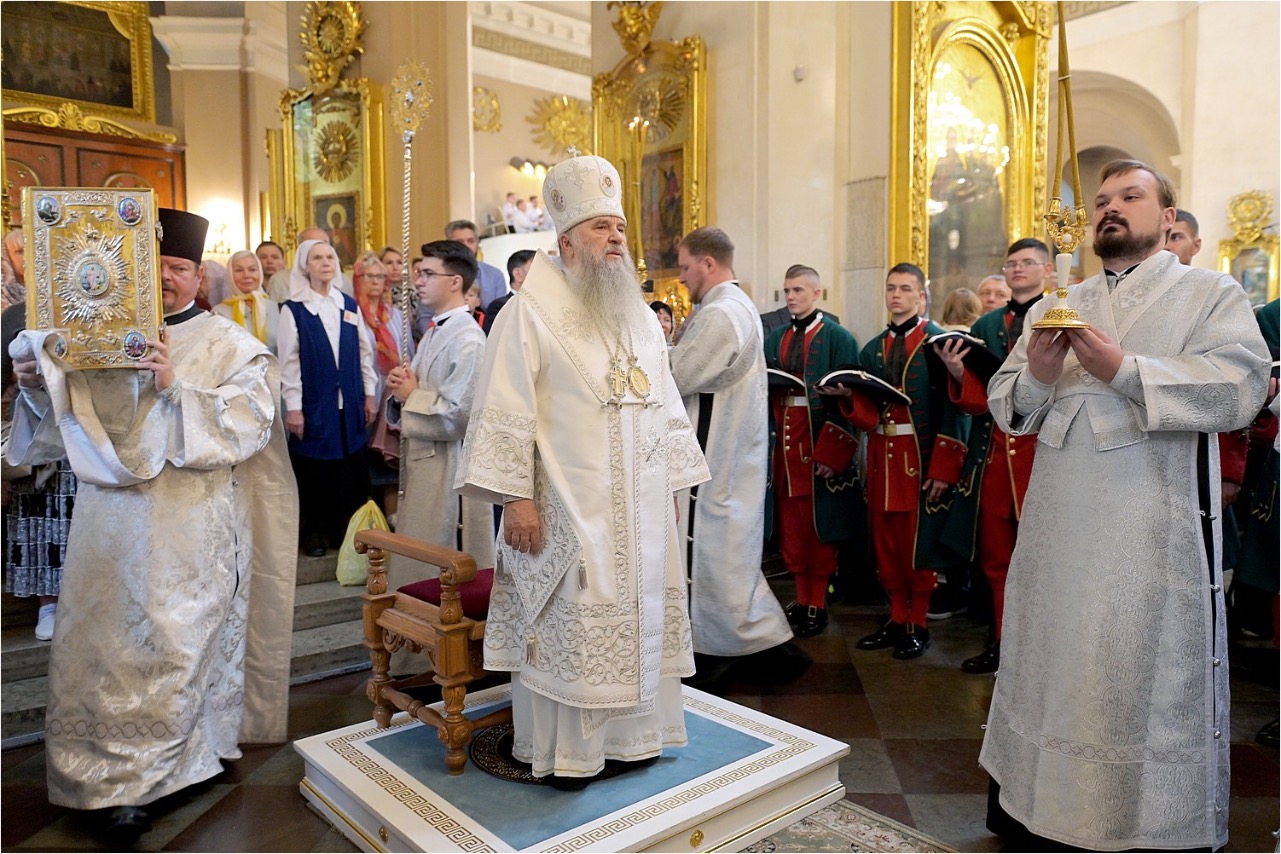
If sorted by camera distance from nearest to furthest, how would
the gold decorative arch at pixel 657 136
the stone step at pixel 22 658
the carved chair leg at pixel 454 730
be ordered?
the carved chair leg at pixel 454 730, the stone step at pixel 22 658, the gold decorative arch at pixel 657 136

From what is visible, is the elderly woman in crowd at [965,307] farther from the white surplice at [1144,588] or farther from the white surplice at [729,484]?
the white surplice at [1144,588]

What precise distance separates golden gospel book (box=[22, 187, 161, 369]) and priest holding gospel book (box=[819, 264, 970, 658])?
316cm

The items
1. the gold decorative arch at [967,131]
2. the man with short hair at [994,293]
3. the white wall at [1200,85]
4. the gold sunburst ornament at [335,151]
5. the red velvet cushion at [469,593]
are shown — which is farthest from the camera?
the white wall at [1200,85]

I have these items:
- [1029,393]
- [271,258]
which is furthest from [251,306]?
[1029,393]

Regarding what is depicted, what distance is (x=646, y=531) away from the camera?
3.15 metres

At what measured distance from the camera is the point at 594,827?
9.48 feet

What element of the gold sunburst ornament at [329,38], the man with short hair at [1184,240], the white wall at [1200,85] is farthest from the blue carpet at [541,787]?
the white wall at [1200,85]

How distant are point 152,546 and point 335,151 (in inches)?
304

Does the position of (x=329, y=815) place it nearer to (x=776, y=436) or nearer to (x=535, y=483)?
(x=535, y=483)

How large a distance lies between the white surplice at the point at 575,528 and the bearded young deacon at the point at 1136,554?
1181 mm

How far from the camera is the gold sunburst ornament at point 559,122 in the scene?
17016mm

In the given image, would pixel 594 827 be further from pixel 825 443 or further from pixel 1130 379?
pixel 825 443

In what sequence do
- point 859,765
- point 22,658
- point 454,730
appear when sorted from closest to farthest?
point 454,730 < point 859,765 < point 22,658

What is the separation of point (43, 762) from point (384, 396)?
2.73 meters
